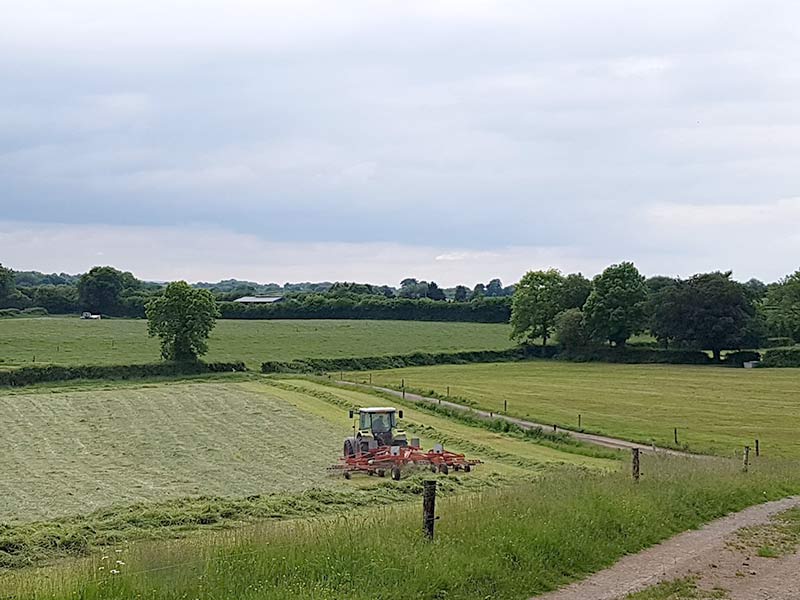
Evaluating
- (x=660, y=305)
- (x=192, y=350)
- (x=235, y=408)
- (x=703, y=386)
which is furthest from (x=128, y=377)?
(x=660, y=305)

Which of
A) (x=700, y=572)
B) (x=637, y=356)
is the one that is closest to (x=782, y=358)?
(x=637, y=356)

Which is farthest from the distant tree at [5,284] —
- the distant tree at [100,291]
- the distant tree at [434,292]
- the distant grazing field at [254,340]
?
the distant tree at [434,292]

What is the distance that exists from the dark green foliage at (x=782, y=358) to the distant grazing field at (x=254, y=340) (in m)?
30.1

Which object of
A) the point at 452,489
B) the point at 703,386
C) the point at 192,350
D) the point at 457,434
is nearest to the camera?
the point at 452,489

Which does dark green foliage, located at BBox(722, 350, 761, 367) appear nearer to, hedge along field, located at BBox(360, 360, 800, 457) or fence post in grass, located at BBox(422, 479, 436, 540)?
hedge along field, located at BBox(360, 360, 800, 457)

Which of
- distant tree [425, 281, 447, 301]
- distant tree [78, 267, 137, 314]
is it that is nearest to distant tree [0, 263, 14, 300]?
distant tree [78, 267, 137, 314]

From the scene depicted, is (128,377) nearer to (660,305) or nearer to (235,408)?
(235,408)

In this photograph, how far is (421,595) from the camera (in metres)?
10.5

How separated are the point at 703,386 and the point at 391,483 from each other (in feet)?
164

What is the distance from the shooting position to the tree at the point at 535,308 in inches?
4355

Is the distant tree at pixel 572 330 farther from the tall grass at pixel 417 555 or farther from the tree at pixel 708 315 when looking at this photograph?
the tall grass at pixel 417 555

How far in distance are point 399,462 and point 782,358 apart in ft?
238

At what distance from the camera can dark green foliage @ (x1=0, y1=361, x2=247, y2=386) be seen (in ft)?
227

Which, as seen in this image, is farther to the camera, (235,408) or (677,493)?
(235,408)
